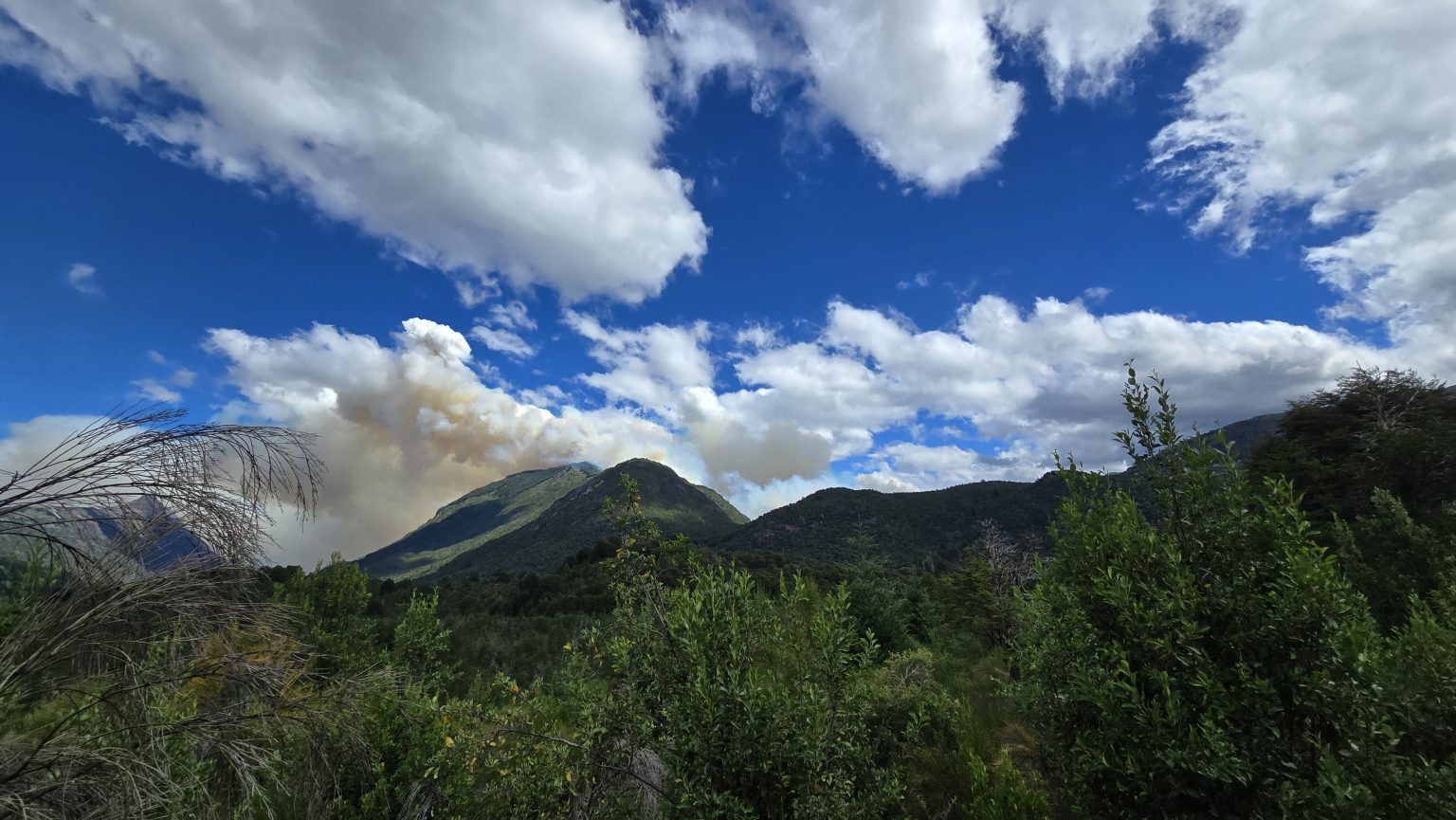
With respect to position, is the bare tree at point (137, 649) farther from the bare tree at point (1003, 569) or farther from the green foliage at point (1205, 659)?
the bare tree at point (1003, 569)

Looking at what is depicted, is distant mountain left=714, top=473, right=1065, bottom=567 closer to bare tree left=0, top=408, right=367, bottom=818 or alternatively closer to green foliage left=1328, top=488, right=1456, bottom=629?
green foliage left=1328, top=488, right=1456, bottom=629

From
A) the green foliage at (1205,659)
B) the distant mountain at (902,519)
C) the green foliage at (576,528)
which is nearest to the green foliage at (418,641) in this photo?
the green foliage at (1205,659)

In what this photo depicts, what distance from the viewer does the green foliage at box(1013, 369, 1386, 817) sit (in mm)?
3980

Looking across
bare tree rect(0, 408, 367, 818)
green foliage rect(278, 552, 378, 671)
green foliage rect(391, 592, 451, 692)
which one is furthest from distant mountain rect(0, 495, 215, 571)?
green foliage rect(278, 552, 378, 671)

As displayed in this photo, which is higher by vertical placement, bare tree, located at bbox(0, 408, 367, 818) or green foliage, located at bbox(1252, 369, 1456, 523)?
green foliage, located at bbox(1252, 369, 1456, 523)

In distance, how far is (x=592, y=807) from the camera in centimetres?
553

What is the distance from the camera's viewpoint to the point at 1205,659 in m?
4.29

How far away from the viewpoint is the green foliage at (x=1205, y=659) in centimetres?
398

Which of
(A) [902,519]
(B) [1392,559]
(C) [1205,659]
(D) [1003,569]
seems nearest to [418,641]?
(C) [1205,659]

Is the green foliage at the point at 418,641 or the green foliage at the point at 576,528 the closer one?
the green foliage at the point at 418,641

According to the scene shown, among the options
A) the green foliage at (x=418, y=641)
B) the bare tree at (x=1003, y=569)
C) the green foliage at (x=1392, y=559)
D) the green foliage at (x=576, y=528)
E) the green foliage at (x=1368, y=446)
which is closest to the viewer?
the green foliage at (x=418, y=641)

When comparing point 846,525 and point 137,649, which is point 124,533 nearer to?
point 137,649

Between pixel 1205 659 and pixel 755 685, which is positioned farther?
pixel 755 685

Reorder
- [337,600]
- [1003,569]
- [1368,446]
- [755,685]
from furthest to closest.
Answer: [1003,569], [1368,446], [337,600], [755,685]
